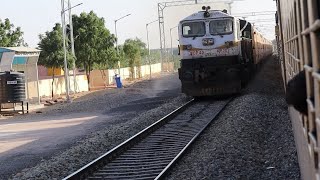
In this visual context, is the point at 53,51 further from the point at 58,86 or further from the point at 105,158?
the point at 105,158

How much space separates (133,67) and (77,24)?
1769 centimetres

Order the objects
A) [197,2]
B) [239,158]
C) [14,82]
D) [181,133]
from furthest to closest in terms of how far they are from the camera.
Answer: [197,2] → [14,82] → [181,133] → [239,158]

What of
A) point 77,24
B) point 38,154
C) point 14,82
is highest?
point 77,24

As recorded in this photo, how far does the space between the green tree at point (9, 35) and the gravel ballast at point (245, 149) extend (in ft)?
97.6

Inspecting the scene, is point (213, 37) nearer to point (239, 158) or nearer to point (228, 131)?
point (228, 131)

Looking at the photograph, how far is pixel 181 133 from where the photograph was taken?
1365cm

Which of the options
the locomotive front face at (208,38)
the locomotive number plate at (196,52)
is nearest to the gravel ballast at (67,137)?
the locomotive number plate at (196,52)

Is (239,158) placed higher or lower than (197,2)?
lower

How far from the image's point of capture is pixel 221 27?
21.0 m

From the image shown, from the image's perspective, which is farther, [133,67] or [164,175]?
[133,67]

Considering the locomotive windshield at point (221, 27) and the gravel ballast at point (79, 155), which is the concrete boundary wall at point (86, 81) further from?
the gravel ballast at point (79, 155)

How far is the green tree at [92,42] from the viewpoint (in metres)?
44.6

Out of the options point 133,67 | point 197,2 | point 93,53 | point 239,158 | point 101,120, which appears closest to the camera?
point 239,158

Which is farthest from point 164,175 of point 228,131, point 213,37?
point 213,37
